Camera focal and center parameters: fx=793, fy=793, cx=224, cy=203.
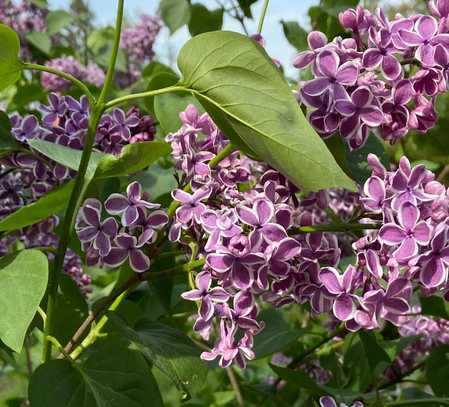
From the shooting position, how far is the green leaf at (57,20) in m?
2.68

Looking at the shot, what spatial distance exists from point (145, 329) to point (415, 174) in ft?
1.24

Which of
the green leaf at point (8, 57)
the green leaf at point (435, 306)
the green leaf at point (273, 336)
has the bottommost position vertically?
the green leaf at point (273, 336)

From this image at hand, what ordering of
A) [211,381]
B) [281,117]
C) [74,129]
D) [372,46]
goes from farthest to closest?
1. [211,381]
2. [74,129]
3. [372,46]
4. [281,117]

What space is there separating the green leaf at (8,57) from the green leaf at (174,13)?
99 cm

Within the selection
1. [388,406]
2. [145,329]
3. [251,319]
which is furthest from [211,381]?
[251,319]

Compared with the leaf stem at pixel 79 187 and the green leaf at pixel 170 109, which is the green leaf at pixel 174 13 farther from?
the leaf stem at pixel 79 187

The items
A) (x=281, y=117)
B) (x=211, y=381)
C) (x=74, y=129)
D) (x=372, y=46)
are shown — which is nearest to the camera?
(x=281, y=117)

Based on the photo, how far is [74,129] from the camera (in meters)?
1.07

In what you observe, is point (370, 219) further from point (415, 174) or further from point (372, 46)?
point (372, 46)

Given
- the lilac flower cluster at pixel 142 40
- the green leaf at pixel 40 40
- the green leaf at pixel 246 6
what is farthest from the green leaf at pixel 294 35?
the lilac flower cluster at pixel 142 40

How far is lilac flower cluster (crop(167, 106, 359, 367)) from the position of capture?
31.1 inches

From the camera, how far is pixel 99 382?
89 centimetres

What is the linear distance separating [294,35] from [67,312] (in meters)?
0.88

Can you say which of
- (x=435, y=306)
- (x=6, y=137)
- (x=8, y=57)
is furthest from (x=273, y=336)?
(x=8, y=57)
